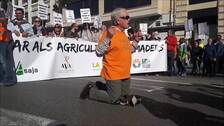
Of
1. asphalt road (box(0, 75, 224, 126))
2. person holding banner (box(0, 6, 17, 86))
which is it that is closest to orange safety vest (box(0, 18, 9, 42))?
person holding banner (box(0, 6, 17, 86))

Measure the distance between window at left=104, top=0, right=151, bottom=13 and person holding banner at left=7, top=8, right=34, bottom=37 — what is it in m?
24.7

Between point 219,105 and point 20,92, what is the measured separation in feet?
13.9

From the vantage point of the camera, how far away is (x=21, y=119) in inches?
272

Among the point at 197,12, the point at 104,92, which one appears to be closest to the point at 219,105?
the point at 104,92

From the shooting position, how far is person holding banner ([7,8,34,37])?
13171 millimetres

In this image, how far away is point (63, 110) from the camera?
7914mm

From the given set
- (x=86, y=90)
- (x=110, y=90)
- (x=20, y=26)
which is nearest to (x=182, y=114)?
(x=110, y=90)

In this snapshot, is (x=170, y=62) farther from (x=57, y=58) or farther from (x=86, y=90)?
(x=86, y=90)

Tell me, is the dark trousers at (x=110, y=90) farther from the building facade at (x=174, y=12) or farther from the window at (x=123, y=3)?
the window at (x=123, y=3)

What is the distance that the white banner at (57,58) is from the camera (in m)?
13.8

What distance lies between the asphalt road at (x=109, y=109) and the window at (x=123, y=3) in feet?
92.0

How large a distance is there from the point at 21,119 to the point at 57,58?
795cm

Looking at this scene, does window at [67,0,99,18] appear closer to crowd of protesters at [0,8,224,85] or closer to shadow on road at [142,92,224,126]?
crowd of protesters at [0,8,224,85]

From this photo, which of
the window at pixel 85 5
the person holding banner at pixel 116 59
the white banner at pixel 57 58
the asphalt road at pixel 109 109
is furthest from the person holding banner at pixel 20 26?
the window at pixel 85 5
